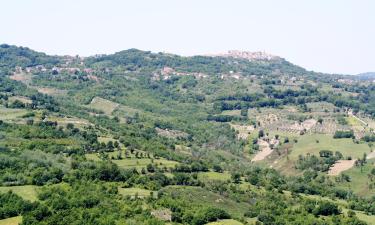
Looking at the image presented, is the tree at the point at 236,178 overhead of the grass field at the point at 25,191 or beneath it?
beneath

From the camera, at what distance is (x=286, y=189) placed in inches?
6471

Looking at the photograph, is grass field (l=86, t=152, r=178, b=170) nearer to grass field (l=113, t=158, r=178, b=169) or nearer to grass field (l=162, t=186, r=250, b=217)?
grass field (l=113, t=158, r=178, b=169)

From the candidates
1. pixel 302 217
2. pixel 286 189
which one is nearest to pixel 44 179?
pixel 302 217

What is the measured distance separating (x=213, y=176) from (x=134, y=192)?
41.8 m

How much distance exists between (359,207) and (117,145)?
243ft

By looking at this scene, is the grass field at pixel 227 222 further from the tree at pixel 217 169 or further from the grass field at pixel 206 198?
the tree at pixel 217 169

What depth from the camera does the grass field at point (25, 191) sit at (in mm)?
115419

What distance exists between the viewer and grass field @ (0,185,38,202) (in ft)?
379

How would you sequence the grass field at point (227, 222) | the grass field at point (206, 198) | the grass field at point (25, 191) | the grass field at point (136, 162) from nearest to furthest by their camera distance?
the grass field at point (227, 222) < the grass field at point (25, 191) < the grass field at point (206, 198) < the grass field at point (136, 162)

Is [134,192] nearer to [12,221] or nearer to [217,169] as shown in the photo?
[12,221]

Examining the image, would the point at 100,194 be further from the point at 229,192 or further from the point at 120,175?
the point at 229,192

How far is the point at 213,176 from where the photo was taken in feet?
545

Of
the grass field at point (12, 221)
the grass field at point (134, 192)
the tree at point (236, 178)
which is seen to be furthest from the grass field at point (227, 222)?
the tree at point (236, 178)

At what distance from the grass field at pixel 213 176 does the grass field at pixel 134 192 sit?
98.4ft
